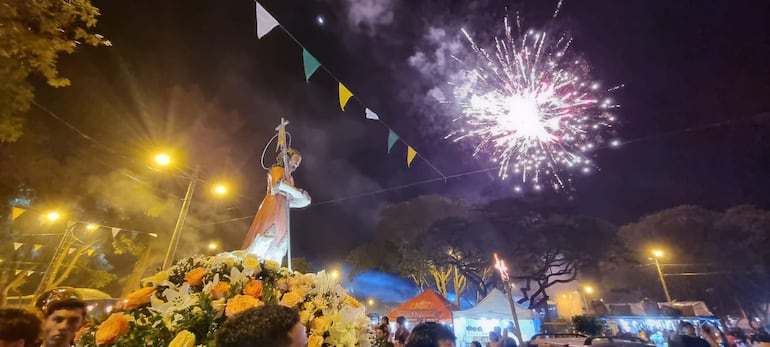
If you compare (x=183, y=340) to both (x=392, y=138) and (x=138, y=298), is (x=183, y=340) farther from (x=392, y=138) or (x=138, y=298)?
(x=392, y=138)

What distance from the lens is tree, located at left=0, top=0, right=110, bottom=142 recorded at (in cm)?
615

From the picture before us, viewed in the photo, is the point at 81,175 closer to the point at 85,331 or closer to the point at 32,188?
the point at 32,188

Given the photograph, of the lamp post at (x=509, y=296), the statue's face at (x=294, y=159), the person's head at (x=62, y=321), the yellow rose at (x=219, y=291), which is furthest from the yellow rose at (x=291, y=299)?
the lamp post at (x=509, y=296)

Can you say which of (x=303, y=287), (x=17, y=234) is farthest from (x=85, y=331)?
(x=17, y=234)

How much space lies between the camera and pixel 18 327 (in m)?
3.03

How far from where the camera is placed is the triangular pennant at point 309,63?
311 inches

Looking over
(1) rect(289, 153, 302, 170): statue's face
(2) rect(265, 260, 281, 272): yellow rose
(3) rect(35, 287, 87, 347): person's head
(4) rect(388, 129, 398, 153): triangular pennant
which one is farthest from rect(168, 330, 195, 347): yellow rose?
(4) rect(388, 129, 398, 153): triangular pennant

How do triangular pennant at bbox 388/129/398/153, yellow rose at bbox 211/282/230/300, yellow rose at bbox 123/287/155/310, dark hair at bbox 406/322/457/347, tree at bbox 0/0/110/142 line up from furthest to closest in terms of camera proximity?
triangular pennant at bbox 388/129/398/153 → tree at bbox 0/0/110/142 → dark hair at bbox 406/322/457/347 → yellow rose at bbox 211/282/230/300 → yellow rose at bbox 123/287/155/310

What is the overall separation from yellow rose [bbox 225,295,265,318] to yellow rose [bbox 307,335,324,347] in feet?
1.76

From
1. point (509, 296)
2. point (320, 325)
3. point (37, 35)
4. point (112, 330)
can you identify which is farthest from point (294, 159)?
point (509, 296)

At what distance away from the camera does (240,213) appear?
21531mm

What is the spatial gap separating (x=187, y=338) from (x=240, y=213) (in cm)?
2124

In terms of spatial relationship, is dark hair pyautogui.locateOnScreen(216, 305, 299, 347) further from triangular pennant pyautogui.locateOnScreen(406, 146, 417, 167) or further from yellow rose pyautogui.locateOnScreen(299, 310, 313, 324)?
triangular pennant pyautogui.locateOnScreen(406, 146, 417, 167)

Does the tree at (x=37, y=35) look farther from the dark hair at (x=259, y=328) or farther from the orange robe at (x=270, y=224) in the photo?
the dark hair at (x=259, y=328)
